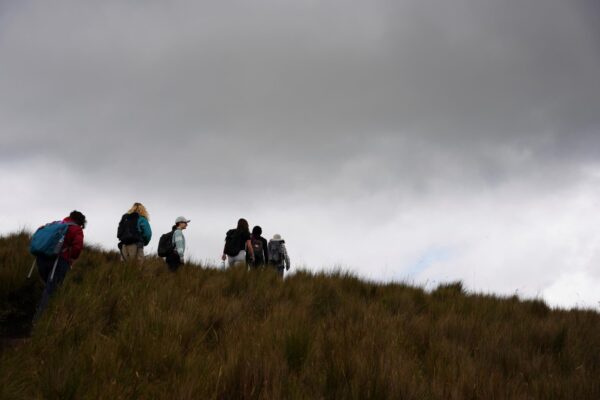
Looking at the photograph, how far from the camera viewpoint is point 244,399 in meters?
3.22

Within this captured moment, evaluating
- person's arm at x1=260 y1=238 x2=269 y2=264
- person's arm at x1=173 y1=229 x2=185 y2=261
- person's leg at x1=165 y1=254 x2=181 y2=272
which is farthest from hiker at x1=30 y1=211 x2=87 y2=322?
person's arm at x1=260 y1=238 x2=269 y2=264

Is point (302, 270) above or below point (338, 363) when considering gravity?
above

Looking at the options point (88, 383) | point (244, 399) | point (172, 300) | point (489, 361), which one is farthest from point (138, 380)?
point (489, 361)

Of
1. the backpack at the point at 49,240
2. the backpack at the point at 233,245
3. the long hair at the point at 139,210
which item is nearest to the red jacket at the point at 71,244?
the backpack at the point at 49,240

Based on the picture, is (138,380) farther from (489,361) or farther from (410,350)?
(489,361)

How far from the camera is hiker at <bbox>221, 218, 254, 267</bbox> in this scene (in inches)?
463

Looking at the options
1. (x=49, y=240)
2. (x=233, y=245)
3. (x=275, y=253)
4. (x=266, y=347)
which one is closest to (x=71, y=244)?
(x=49, y=240)

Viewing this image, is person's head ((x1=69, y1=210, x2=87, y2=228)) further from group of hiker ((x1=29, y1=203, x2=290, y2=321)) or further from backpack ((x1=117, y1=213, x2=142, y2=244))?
backpack ((x1=117, y1=213, x2=142, y2=244))

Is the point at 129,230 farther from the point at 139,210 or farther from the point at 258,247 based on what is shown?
the point at 258,247

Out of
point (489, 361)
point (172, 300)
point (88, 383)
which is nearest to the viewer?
point (88, 383)

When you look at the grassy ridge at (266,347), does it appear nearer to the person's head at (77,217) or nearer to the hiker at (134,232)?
the person's head at (77,217)

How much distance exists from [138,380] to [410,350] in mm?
2914

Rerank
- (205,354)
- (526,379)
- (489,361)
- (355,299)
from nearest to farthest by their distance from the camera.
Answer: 1. (205,354)
2. (526,379)
3. (489,361)
4. (355,299)

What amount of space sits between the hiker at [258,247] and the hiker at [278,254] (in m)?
0.31
